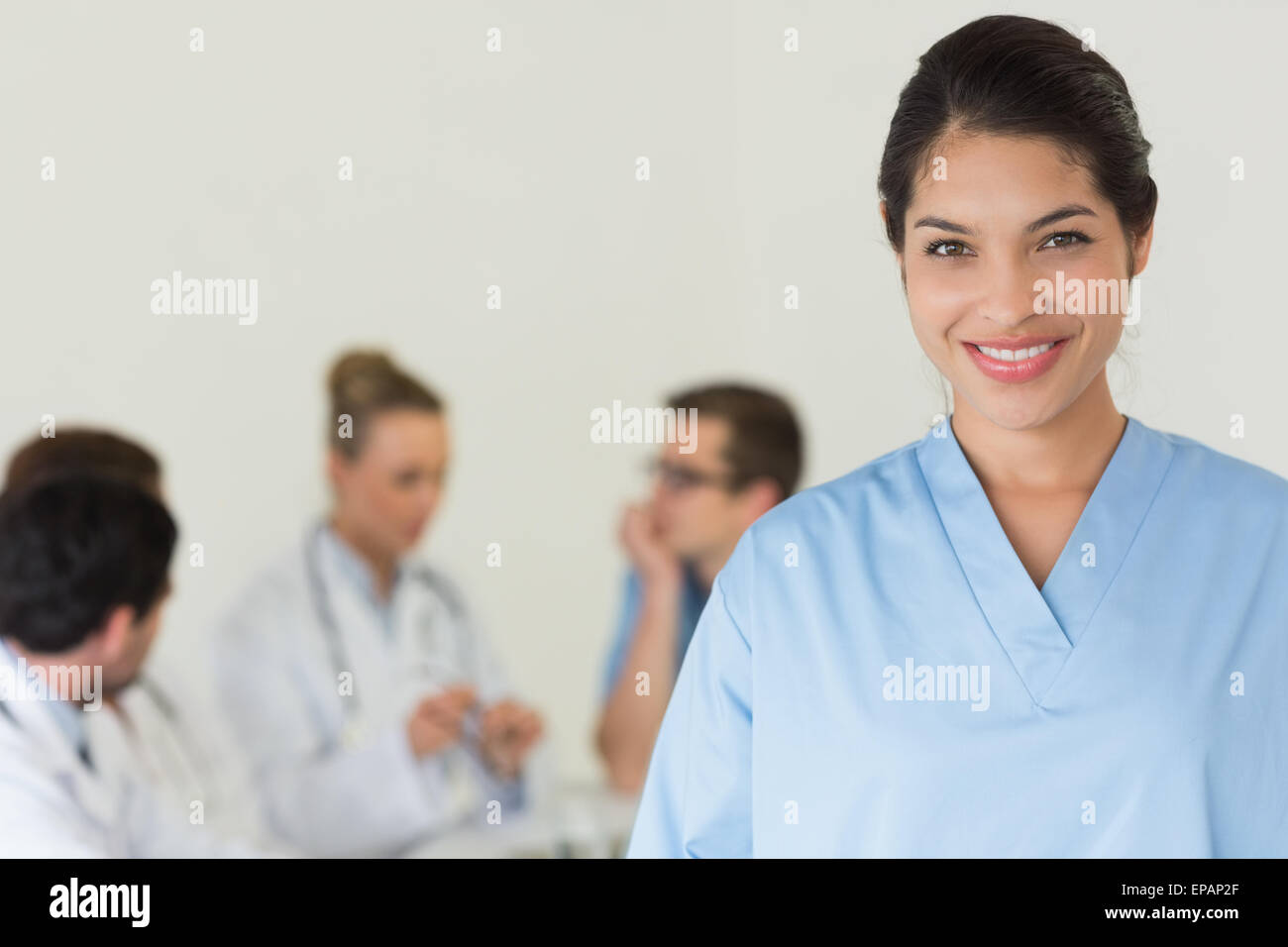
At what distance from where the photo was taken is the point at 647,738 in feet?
7.97

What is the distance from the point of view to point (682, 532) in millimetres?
2295

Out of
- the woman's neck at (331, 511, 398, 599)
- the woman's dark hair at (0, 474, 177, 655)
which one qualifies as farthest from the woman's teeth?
the woman's neck at (331, 511, 398, 599)

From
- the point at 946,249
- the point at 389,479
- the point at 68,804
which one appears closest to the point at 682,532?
the point at 389,479

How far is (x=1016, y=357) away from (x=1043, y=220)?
8 centimetres

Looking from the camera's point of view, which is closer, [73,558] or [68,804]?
[68,804]

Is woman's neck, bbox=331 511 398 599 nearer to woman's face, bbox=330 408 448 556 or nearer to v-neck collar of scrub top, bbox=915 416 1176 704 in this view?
woman's face, bbox=330 408 448 556

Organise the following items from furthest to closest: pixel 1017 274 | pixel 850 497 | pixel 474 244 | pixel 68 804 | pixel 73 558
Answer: pixel 474 244 < pixel 73 558 < pixel 68 804 < pixel 850 497 < pixel 1017 274

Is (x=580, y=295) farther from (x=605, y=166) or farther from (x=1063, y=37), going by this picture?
(x=1063, y=37)

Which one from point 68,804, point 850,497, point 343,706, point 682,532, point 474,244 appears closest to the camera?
point 850,497

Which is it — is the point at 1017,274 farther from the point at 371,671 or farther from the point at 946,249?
the point at 371,671

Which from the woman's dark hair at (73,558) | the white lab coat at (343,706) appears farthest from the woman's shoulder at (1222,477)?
the white lab coat at (343,706)

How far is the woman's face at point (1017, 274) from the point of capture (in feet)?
2.60

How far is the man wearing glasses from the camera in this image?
2.21 meters
